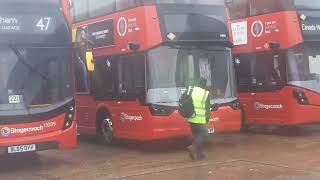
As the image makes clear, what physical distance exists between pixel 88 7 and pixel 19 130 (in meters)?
5.19

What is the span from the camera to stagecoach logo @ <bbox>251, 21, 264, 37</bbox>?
14.8 metres

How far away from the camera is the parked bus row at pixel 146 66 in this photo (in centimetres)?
1005

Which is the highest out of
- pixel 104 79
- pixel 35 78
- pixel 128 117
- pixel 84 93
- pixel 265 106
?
pixel 35 78

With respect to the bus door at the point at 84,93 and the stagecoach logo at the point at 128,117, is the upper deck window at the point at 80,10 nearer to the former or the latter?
the bus door at the point at 84,93

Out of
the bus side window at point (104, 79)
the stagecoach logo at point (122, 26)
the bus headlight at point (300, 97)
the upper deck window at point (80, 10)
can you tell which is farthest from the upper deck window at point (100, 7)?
the bus headlight at point (300, 97)

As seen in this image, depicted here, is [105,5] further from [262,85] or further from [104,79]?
[262,85]

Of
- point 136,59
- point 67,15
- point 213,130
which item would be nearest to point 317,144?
point 213,130

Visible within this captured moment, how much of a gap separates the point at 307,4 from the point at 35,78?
24.1 feet

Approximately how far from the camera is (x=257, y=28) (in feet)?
49.1

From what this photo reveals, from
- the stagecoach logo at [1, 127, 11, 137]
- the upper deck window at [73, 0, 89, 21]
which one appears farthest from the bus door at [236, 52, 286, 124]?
the stagecoach logo at [1, 127, 11, 137]

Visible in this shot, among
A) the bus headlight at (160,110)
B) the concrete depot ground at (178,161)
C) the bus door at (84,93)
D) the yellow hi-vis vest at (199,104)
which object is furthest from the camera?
the bus door at (84,93)

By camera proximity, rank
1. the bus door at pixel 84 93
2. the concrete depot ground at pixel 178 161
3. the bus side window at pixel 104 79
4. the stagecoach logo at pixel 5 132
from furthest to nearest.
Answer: the bus door at pixel 84 93 < the bus side window at pixel 104 79 < the stagecoach logo at pixel 5 132 < the concrete depot ground at pixel 178 161

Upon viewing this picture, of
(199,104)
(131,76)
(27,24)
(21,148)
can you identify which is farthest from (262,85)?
(21,148)

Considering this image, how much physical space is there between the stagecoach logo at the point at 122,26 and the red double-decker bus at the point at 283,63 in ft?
13.2
